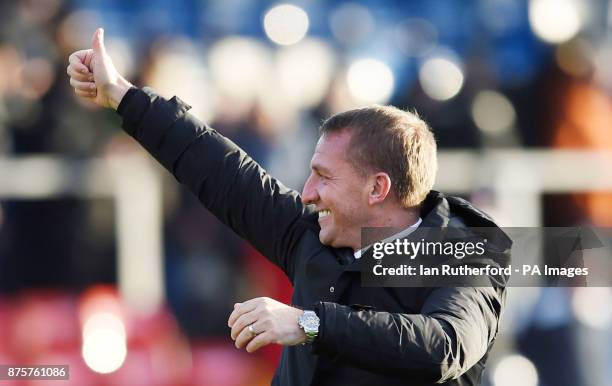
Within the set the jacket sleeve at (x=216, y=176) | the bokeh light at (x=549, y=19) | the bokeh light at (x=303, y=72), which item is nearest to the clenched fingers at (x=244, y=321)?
the jacket sleeve at (x=216, y=176)

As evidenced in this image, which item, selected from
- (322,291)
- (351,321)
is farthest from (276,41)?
(351,321)

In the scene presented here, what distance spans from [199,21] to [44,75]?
0.95 metres

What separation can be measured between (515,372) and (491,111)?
1542mm

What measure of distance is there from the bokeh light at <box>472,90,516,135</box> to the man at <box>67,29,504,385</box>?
10.7 ft

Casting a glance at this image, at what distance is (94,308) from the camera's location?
6.41 meters

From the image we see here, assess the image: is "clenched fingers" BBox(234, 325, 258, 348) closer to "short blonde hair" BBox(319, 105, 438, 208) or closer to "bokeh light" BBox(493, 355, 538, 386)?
"short blonde hair" BBox(319, 105, 438, 208)

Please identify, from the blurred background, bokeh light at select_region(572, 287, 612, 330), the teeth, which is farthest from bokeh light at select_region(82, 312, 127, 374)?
the teeth

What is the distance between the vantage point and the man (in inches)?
113

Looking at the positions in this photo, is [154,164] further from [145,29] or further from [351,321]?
[351,321]

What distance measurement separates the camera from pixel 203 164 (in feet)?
11.9

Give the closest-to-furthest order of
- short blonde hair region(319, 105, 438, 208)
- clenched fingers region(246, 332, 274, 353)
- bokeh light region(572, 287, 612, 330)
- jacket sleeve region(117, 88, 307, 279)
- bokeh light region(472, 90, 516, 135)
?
clenched fingers region(246, 332, 274, 353)
short blonde hair region(319, 105, 438, 208)
jacket sleeve region(117, 88, 307, 279)
bokeh light region(572, 287, 612, 330)
bokeh light region(472, 90, 516, 135)

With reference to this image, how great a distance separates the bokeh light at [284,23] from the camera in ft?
21.7

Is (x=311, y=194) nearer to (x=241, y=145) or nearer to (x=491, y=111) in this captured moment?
(x=241, y=145)

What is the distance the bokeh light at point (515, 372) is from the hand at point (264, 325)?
3.88 metres
